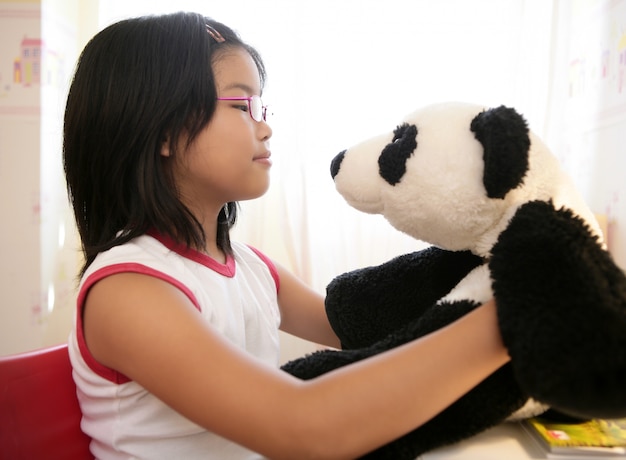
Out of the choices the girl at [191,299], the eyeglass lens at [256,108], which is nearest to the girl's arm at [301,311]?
the girl at [191,299]

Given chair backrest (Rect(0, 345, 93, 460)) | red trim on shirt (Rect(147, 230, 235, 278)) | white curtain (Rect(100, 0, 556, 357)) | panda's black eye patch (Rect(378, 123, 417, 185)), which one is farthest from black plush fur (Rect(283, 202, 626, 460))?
white curtain (Rect(100, 0, 556, 357))

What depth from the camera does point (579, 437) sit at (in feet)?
1.92

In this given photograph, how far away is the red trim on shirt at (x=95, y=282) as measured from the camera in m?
0.68

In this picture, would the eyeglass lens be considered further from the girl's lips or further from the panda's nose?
the panda's nose

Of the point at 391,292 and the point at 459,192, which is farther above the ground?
the point at 459,192

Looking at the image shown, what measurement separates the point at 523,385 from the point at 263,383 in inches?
10.2

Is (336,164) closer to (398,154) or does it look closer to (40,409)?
(398,154)

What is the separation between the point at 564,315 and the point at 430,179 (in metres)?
0.22

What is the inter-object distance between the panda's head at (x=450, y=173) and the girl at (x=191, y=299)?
0.42 ft

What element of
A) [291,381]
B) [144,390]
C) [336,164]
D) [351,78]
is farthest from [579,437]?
[351,78]

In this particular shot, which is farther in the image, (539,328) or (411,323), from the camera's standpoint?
(411,323)

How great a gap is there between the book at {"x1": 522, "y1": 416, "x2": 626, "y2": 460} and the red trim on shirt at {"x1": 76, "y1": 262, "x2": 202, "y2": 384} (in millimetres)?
441

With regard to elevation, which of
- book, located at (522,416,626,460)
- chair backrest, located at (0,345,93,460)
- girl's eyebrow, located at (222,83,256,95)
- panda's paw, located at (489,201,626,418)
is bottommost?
chair backrest, located at (0,345,93,460)

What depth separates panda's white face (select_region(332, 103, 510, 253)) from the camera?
604 mm
